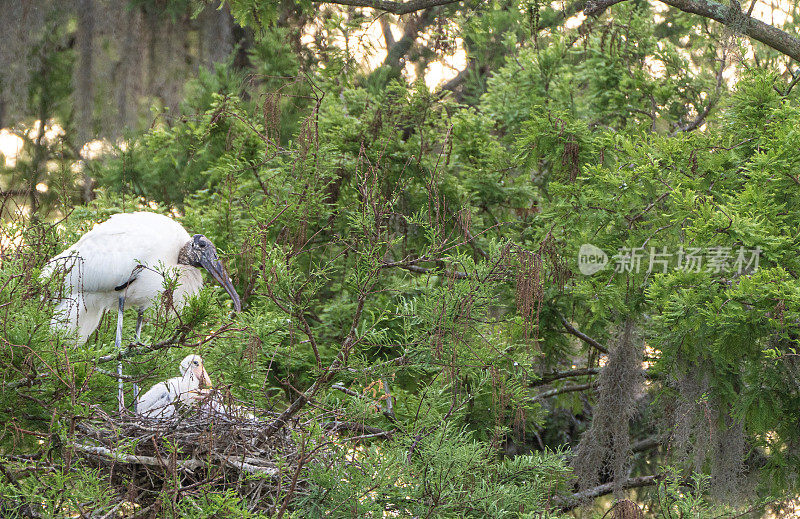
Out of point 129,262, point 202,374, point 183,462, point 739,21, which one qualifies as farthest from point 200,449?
point 739,21

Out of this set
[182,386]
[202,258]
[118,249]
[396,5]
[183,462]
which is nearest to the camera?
[183,462]

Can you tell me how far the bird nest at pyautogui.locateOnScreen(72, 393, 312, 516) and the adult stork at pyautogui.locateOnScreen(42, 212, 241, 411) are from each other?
3.08 ft

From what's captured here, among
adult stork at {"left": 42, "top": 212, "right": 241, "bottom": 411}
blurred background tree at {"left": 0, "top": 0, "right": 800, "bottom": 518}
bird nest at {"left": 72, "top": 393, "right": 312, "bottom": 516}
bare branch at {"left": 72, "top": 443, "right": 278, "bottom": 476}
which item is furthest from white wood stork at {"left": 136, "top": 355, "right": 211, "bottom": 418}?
bare branch at {"left": 72, "top": 443, "right": 278, "bottom": 476}

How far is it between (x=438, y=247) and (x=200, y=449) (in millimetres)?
1325

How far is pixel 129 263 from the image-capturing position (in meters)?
5.48

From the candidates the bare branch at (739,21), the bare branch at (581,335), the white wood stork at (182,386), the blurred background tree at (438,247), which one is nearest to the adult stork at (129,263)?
the blurred background tree at (438,247)

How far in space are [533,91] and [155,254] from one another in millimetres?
3873

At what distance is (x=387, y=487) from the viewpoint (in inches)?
155

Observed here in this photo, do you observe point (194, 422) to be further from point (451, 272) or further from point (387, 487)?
point (451, 272)

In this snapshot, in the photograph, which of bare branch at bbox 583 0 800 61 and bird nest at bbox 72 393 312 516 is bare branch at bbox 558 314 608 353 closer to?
bare branch at bbox 583 0 800 61

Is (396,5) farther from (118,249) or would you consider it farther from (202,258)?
(118,249)

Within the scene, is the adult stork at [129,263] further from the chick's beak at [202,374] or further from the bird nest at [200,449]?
the bird nest at [200,449]

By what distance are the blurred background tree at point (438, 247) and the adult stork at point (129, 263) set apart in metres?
0.18

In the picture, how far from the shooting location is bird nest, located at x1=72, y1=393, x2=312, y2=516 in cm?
392
